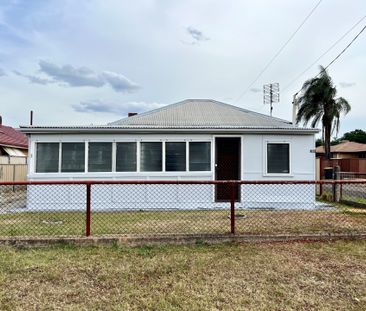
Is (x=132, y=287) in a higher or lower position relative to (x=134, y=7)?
lower

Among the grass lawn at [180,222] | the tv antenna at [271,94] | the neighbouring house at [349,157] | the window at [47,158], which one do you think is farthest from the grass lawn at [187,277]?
the neighbouring house at [349,157]

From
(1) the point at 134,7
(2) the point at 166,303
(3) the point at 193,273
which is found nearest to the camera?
(2) the point at 166,303

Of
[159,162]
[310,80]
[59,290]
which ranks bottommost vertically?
[59,290]

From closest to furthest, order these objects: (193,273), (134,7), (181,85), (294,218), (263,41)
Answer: (193,273) < (294,218) < (134,7) < (263,41) < (181,85)

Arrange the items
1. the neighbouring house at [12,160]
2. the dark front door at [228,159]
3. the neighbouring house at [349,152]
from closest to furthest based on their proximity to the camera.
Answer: the dark front door at [228,159] → the neighbouring house at [12,160] → the neighbouring house at [349,152]

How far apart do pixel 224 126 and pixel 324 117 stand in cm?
2276

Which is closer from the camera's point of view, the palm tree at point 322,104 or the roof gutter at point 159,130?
the roof gutter at point 159,130

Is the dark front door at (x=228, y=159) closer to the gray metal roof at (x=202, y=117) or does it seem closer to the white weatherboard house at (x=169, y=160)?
the white weatherboard house at (x=169, y=160)

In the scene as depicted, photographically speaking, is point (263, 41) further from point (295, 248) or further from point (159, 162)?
point (295, 248)

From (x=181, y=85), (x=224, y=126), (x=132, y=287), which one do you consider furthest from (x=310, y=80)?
(x=132, y=287)

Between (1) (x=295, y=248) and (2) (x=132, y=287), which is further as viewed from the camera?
(1) (x=295, y=248)

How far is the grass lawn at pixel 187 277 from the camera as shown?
3.16m

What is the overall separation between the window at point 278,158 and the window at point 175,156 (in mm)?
2776

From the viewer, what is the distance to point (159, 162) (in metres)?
9.82
